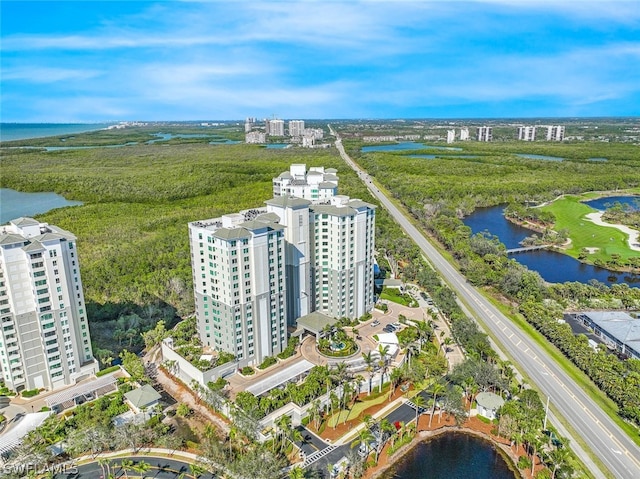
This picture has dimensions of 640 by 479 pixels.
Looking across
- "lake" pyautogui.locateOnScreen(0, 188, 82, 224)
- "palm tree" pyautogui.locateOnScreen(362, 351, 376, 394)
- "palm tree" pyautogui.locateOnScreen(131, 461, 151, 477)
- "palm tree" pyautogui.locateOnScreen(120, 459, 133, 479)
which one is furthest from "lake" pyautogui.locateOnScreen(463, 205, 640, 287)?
"lake" pyautogui.locateOnScreen(0, 188, 82, 224)

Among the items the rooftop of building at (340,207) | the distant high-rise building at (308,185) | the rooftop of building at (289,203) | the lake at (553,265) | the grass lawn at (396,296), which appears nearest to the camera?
the rooftop of building at (289,203)

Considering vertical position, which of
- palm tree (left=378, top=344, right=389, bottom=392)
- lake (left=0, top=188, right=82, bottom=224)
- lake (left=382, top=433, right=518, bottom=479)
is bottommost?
lake (left=382, top=433, right=518, bottom=479)

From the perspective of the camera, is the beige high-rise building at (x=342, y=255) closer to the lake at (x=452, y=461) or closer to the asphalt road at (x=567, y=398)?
the asphalt road at (x=567, y=398)

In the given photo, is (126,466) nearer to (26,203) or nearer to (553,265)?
(553,265)

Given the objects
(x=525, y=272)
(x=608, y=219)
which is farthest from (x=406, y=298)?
(x=608, y=219)

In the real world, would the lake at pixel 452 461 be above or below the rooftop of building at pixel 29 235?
below

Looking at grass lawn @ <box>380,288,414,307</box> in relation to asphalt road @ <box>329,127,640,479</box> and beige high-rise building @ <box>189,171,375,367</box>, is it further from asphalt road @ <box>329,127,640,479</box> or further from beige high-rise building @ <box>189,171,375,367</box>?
asphalt road @ <box>329,127,640,479</box>

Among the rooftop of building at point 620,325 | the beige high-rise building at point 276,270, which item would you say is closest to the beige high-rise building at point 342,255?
the beige high-rise building at point 276,270
